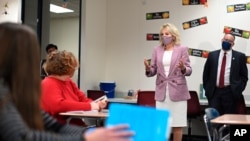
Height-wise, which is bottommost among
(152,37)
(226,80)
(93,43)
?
(226,80)

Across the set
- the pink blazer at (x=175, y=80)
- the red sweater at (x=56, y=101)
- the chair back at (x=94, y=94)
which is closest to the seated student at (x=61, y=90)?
the red sweater at (x=56, y=101)

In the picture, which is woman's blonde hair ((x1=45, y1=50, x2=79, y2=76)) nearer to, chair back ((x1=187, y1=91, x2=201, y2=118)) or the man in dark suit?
the man in dark suit

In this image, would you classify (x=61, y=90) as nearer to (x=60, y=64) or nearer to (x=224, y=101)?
(x=60, y=64)

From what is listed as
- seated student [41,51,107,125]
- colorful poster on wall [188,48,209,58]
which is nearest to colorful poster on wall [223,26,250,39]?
colorful poster on wall [188,48,209,58]

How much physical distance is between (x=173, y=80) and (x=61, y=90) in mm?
1552

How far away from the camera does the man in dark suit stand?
4.49m

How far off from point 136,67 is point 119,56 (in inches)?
15.9

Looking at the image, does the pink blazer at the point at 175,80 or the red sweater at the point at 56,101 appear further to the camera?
the pink blazer at the point at 175,80

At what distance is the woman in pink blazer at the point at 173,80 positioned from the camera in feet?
12.8

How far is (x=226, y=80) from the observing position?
15.1ft

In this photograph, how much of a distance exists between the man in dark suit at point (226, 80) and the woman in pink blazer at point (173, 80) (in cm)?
77

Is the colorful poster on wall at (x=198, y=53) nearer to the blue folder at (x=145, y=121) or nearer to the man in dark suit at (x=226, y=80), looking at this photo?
the man in dark suit at (x=226, y=80)

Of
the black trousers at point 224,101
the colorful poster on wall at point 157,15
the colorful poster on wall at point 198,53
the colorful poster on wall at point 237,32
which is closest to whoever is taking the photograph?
the black trousers at point 224,101

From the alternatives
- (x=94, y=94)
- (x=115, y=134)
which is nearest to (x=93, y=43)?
(x=94, y=94)
